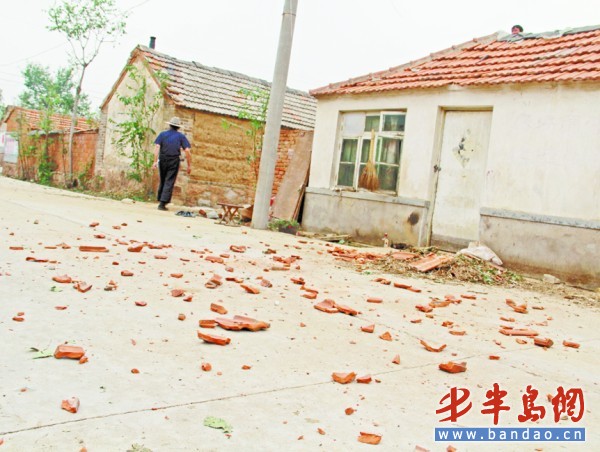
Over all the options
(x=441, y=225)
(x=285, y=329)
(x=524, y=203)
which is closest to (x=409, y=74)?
(x=441, y=225)

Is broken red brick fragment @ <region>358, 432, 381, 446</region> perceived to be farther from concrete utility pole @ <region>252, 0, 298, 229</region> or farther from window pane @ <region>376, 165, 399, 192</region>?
concrete utility pole @ <region>252, 0, 298, 229</region>

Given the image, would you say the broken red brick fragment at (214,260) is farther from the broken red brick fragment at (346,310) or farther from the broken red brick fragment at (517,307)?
the broken red brick fragment at (517,307)

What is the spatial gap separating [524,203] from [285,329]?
6.24m

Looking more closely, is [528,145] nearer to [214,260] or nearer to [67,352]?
[214,260]

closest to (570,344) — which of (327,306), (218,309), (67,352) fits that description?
(327,306)

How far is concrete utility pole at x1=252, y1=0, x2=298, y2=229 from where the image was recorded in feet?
37.7

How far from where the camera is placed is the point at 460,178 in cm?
1052

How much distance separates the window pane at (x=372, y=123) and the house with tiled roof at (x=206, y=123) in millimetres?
4403

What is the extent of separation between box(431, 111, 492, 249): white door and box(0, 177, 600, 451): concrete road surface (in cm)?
395

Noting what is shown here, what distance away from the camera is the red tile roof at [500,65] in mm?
9227

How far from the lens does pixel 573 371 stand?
393 centimetres

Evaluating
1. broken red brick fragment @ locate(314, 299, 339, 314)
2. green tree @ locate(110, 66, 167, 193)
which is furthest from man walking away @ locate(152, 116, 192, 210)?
broken red brick fragment @ locate(314, 299, 339, 314)

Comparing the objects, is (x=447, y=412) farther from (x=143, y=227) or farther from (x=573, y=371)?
(x=143, y=227)

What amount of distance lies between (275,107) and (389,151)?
7.77ft
